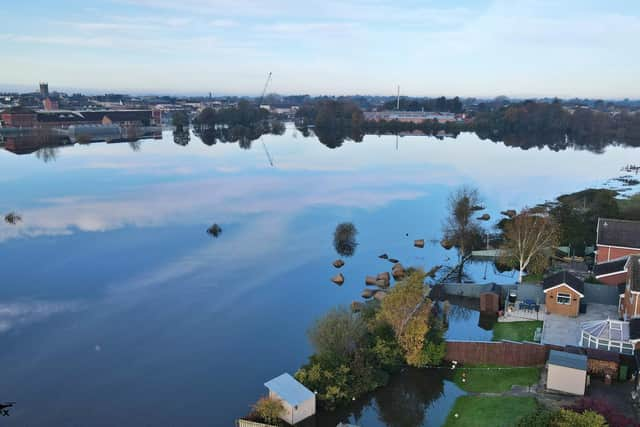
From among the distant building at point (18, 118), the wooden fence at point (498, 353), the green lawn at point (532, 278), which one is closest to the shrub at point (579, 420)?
the wooden fence at point (498, 353)

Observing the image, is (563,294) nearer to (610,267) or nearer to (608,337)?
(608,337)

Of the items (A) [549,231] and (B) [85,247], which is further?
(B) [85,247]

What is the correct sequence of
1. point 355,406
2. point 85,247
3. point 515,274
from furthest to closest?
point 85,247 → point 515,274 → point 355,406

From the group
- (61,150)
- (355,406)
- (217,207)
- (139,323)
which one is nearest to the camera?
(355,406)

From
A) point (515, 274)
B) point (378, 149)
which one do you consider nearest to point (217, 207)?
point (515, 274)

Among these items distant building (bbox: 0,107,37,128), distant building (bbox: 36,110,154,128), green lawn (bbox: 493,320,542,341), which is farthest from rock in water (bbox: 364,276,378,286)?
distant building (bbox: 0,107,37,128)

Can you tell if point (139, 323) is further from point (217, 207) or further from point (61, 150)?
point (61, 150)

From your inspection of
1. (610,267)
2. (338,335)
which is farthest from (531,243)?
(338,335)
